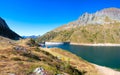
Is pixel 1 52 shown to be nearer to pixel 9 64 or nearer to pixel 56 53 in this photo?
pixel 9 64

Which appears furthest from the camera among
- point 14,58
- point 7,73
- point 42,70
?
point 14,58

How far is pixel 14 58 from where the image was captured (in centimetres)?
5278

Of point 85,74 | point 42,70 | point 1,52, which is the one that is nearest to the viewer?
point 42,70

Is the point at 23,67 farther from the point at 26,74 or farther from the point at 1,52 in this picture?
the point at 1,52

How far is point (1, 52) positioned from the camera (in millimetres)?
58156

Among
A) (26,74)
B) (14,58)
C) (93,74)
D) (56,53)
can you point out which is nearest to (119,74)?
(93,74)

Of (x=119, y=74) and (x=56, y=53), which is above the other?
(x=56, y=53)

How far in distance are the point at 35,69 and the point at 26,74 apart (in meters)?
3.37

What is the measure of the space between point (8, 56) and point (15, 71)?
1596 centimetres

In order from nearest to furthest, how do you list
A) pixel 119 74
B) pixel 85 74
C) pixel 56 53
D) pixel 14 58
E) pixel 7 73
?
pixel 7 73 < pixel 14 58 < pixel 85 74 < pixel 119 74 < pixel 56 53

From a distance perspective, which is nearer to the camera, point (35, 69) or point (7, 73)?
point (7, 73)

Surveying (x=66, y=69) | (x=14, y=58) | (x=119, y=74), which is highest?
(x=14, y=58)

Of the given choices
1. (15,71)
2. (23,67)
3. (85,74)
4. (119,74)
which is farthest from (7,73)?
(119,74)

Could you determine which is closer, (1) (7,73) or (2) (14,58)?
(1) (7,73)
